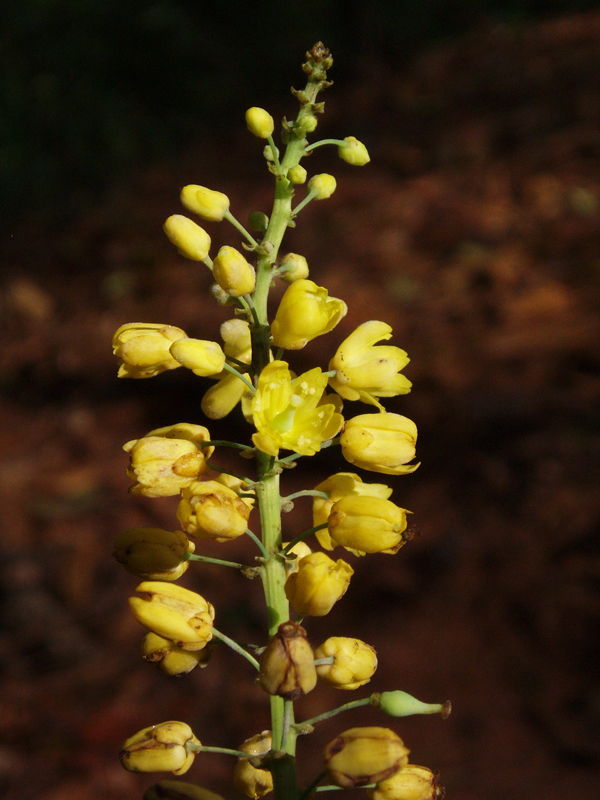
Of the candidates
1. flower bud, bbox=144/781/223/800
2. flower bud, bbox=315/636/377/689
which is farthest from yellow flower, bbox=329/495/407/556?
flower bud, bbox=144/781/223/800

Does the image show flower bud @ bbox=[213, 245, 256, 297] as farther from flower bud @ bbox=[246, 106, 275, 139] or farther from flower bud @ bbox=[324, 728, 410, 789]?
flower bud @ bbox=[324, 728, 410, 789]

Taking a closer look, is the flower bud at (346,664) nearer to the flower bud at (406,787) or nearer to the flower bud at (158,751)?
the flower bud at (406,787)

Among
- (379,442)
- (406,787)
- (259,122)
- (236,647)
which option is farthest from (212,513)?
(259,122)

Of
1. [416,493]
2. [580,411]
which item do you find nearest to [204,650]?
[416,493]

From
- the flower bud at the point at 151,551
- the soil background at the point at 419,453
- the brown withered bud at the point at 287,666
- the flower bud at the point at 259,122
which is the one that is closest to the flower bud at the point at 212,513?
the flower bud at the point at 151,551

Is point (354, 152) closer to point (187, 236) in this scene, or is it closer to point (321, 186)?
point (321, 186)

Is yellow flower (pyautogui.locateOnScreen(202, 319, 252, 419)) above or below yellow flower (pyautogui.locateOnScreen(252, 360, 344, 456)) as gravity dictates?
above
